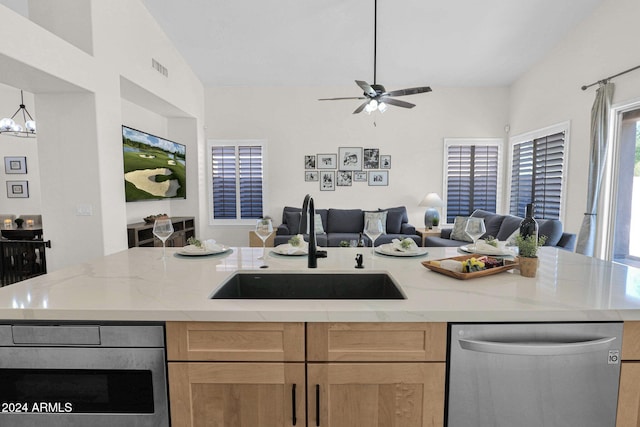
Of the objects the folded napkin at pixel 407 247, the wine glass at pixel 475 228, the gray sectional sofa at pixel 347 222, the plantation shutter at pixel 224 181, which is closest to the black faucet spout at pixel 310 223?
the folded napkin at pixel 407 247

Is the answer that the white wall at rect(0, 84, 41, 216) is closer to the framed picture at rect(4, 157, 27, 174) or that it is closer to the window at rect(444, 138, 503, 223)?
the framed picture at rect(4, 157, 27, 174)

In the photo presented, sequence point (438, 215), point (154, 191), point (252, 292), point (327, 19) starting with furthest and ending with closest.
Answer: point (438, 215) → point (154, 191) → point (327, 19) → point (252, 292)

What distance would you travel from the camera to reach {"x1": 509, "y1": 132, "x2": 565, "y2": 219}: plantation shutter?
427 centimetres

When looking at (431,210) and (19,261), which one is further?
(431,210)

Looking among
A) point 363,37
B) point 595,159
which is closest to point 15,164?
point 363,37

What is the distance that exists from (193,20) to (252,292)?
3.67 m

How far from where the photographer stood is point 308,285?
1.41m

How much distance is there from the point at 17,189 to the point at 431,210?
22.1 ft

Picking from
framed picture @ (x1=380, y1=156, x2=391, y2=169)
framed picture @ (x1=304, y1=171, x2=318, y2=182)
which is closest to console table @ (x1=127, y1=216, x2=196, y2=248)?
framed picture @ (x1=304, y1=171, x2=318, y2=182)

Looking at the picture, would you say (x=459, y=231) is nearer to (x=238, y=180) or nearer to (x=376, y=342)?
(x=238, y=180)

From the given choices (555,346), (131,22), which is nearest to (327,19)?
(131,22)

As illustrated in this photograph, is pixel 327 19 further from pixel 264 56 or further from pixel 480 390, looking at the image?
pixel 480 390

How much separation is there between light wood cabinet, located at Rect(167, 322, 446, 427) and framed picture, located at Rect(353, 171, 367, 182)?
16.0 feet

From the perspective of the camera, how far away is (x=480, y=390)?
3.22ft
